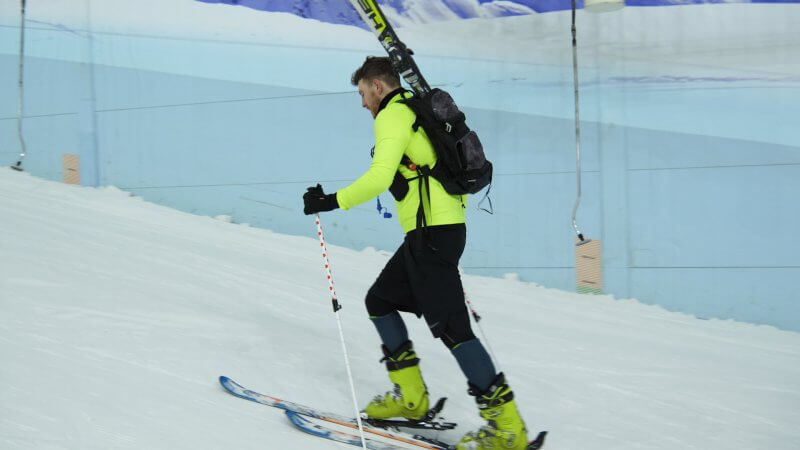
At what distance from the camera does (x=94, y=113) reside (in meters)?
8.89

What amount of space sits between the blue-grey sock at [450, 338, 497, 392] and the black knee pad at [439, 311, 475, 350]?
0.06 ft

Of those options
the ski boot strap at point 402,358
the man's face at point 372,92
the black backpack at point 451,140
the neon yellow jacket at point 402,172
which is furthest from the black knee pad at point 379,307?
the man's face at point 372,92

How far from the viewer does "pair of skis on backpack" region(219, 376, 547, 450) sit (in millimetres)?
3334

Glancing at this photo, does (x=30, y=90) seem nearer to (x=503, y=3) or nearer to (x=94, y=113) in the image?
(x=94, y=113)

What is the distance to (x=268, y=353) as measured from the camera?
4320 mm

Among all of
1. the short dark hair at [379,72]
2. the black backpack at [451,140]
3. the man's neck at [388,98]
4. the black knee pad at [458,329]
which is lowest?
the black knee pad at [458,329]

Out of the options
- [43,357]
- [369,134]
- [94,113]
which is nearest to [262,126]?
[369,134]

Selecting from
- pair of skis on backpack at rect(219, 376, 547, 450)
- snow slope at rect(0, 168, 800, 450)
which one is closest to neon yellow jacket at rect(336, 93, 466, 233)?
pair of skis on backpack at rect(219, 376, 547, 450)

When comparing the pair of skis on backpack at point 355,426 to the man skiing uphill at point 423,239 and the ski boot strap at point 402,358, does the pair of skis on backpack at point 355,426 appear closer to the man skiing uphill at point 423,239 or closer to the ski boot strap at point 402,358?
the man skiing uphill at point 423,239

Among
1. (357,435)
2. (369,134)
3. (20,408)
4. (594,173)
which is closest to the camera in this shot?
(20,408)

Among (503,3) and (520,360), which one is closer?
(520,360)

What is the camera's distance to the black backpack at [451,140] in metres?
3.24

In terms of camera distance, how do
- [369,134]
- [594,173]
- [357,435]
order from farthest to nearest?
[369,134] → [594,173] → [357,435]

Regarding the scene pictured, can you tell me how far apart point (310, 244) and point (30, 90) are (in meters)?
3.90
